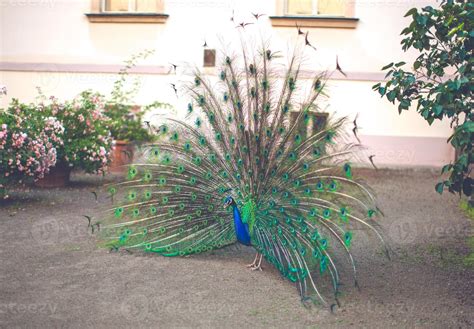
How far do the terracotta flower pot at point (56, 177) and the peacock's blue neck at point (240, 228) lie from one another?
18.0 ft

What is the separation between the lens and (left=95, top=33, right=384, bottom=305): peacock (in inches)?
240

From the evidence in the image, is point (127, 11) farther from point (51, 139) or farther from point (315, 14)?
point (51, 139)

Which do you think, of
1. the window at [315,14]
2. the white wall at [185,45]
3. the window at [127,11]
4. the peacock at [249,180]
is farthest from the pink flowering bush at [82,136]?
the window at [315,14]

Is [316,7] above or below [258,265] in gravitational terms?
above

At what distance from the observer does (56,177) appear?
11.1 metres

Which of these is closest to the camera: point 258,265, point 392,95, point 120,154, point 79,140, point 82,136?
point 392,95

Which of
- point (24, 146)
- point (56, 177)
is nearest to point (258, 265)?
point (24, 146)

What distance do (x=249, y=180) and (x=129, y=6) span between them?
8787mm

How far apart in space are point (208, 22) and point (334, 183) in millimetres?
8421

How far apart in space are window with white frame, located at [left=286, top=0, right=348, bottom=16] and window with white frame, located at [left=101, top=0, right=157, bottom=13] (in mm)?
2922

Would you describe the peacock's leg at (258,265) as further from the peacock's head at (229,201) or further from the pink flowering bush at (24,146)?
the pink flowering bush at (24,146)

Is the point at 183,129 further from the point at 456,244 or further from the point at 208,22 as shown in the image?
the point at 208,22

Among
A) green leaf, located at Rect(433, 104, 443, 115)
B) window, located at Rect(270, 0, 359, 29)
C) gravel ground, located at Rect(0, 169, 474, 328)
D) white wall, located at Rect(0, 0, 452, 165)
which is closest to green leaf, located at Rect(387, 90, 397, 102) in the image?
green leaf, located at Rect(433, 104, 443, 115)

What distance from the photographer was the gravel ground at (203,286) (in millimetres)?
5211
